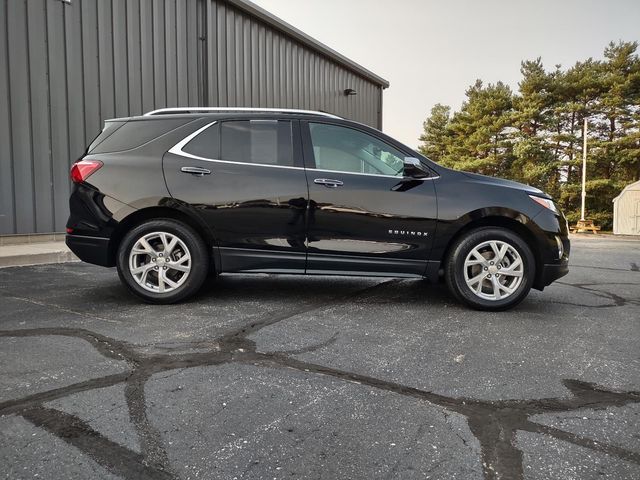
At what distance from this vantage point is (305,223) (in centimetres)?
432

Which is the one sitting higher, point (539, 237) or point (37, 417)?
point (539, 237)

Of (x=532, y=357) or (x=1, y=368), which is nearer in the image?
(x=1, y=368)

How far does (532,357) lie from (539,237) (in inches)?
62.2

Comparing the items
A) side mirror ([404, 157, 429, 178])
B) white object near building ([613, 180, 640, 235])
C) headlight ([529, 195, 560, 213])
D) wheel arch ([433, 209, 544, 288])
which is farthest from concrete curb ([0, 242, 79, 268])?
white object near building ([613, 180, 640, 235])

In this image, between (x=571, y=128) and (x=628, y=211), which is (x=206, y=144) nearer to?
(x=628, y=211)

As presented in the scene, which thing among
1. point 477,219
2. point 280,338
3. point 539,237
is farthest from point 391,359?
point 539,237

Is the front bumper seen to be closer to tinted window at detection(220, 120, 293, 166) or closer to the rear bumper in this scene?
tinted window at detection(220, 120, 293, 166)

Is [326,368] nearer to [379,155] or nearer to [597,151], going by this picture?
[379,155]

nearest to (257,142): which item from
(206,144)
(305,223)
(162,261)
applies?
(206,144)

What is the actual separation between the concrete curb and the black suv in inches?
118

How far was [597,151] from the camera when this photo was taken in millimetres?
36344

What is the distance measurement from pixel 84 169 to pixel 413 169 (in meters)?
2.98

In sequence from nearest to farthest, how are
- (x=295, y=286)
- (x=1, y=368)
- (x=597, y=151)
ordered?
(x=1, y=368)
(x=295, y=286)
(x=597, y=151)

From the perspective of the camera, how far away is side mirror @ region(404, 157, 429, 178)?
434 cm
